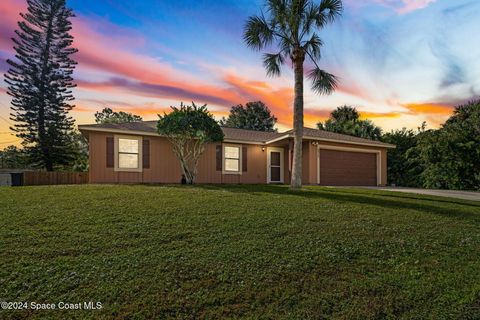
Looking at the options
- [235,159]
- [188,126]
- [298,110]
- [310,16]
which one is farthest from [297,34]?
[235,159]

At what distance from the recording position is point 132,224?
520cm

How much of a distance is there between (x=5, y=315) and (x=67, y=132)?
23855mm

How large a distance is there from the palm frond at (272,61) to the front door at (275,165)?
5.57m

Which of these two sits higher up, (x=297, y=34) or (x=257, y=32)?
(x=257, y=32)

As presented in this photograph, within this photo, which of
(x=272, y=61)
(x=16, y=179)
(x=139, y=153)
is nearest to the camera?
(x=272, y=61)

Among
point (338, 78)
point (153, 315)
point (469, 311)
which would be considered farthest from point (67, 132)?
point (469, 311)

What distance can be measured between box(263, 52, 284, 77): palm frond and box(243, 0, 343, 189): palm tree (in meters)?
0.29

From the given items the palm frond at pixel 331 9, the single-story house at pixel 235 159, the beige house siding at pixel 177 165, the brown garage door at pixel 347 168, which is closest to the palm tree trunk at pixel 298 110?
the palm frond at pixel 331 9

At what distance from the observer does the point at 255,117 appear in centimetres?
4075

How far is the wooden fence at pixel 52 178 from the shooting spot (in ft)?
50.6

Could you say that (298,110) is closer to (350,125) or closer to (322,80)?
(322,80)

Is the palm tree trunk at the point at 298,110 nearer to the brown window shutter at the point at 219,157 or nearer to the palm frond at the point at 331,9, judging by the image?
the palm frond at the point at 331,9

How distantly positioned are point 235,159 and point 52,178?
9722mm

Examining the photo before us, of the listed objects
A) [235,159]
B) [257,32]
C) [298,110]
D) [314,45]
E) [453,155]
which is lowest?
[235,159]
